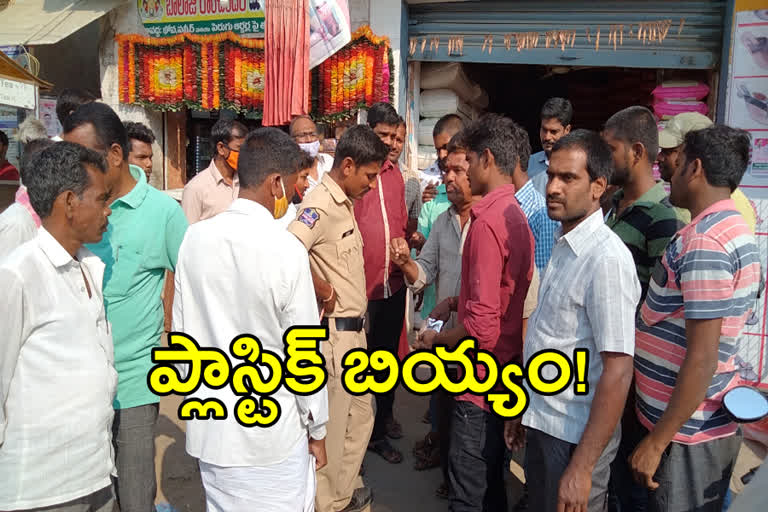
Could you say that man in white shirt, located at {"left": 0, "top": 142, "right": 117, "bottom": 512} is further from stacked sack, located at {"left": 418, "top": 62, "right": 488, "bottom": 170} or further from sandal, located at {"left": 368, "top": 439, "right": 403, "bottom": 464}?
stacked sack, located at {"left": 418, "top": 62, "right": 488, "bottom": 170}

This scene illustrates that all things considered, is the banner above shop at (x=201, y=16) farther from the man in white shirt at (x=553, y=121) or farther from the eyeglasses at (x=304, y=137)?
the man in white shirt at (x=553, y=121)

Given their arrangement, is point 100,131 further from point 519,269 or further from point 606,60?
point 606,60

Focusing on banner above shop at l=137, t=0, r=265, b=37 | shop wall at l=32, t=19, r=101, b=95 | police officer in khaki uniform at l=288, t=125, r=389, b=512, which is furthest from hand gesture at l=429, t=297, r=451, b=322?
shop wall at l=32, t=19, r=101, b=95

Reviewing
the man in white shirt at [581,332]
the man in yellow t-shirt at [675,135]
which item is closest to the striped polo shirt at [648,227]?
the man in yellow t-shirt at [675,135]

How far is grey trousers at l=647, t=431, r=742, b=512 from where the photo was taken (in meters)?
1.98

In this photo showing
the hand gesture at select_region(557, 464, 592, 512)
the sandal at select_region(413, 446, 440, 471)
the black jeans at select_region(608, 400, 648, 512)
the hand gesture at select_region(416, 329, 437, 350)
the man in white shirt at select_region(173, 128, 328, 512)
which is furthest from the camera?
the sandal at select_region(413, 446, 440, 471)

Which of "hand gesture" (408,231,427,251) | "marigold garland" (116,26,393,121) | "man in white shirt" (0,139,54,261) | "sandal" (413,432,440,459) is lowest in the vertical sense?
"sandal" (413,432,440,459)

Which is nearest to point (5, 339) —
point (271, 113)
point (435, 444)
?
point (435, 444)

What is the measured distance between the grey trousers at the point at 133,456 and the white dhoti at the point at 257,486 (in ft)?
1.41

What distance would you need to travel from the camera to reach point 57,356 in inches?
69.8

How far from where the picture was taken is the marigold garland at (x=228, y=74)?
588cm

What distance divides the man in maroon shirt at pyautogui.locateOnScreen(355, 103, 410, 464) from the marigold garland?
1.95 metres

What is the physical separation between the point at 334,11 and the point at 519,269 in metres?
4.21

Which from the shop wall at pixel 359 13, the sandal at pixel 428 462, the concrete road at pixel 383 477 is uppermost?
the shop wall at pixel 359 13
